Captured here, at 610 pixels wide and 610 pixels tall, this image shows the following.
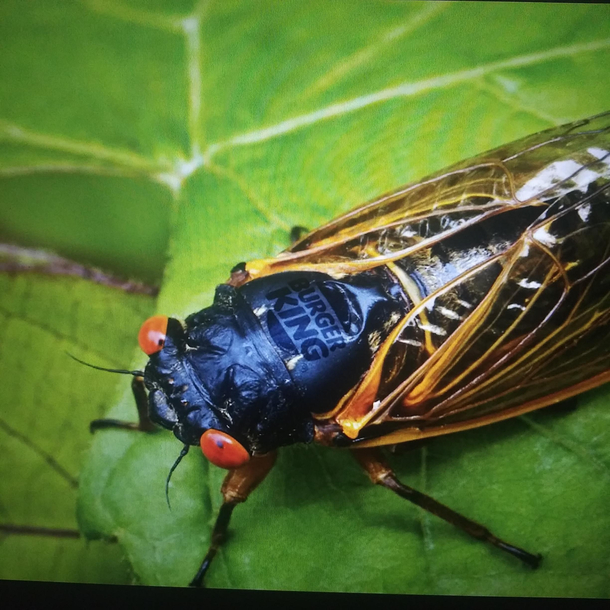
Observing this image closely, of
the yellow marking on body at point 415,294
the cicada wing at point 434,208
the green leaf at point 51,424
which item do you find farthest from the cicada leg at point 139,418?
the yellow marking on body at point 415,294

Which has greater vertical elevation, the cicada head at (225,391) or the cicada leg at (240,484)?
the cicada head at (225,391)

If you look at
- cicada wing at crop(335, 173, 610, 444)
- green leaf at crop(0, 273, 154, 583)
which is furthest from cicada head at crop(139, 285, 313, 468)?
green leaf at crop(0, 273, 154, 583)

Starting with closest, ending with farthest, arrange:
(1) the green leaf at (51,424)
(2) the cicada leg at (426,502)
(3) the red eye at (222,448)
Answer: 1. (3) the red eye at (222,448)
2. (2) the cicada leg at (426,502)
3. (1) the green leaf at (51,424)

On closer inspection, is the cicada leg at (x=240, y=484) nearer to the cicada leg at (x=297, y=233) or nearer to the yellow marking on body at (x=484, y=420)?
the yellow marking on body at (x=484, y=420)

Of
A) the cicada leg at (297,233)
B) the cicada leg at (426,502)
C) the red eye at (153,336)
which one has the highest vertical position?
the cicada leg at (297,233)

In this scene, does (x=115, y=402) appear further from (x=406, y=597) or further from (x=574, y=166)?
(x=574, y=166)

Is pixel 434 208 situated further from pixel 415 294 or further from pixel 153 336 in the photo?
pixel 153 336

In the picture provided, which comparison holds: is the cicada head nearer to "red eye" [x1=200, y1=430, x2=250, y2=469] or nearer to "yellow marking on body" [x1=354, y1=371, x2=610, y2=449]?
"red eye" [x1=200, y1=430, x2=250, y2=469]

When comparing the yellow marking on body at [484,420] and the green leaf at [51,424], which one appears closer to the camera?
the yellow marking on body at [484,420]
